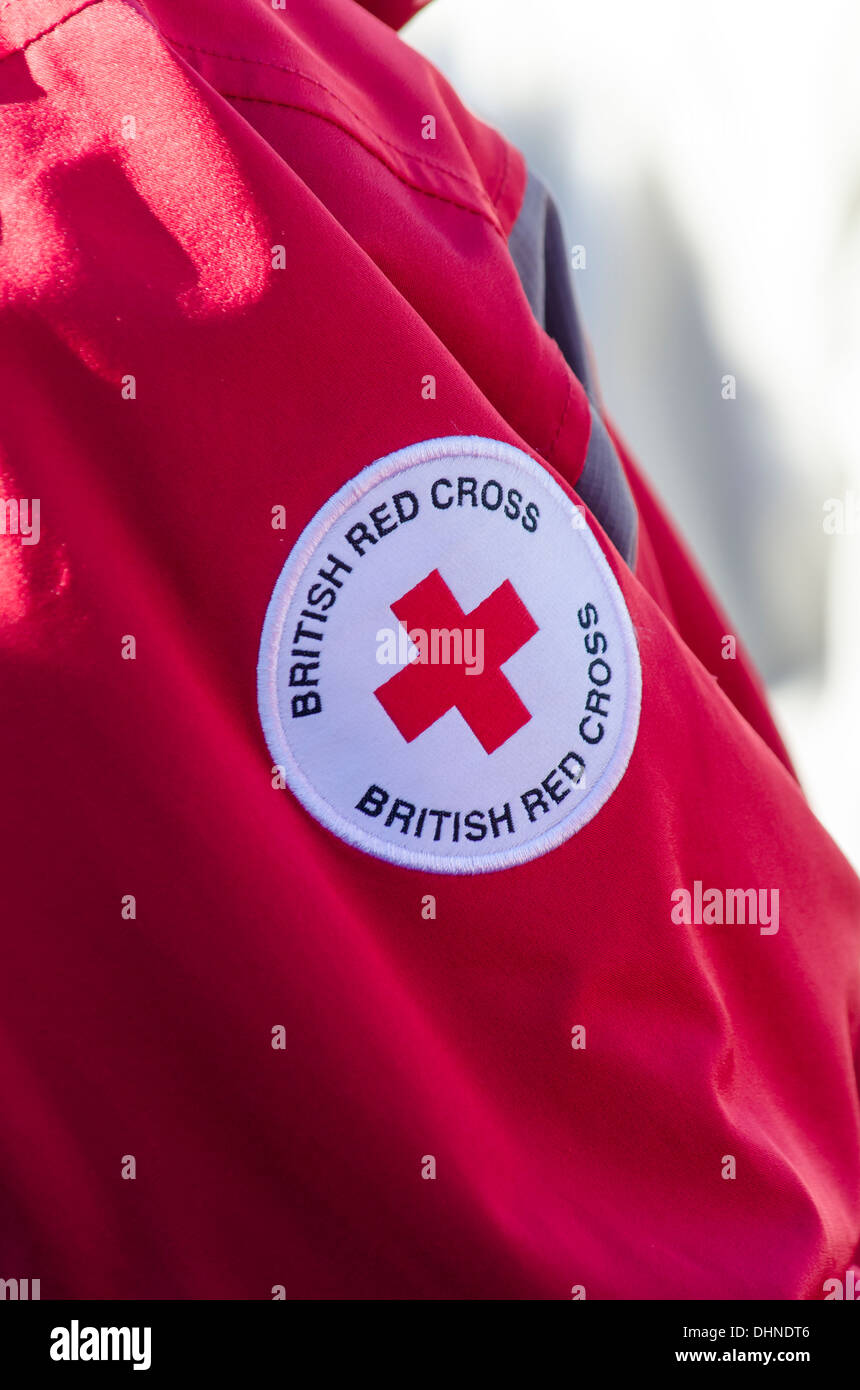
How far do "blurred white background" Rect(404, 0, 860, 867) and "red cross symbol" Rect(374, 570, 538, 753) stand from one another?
3.43 ft

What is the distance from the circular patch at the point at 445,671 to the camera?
396 mm

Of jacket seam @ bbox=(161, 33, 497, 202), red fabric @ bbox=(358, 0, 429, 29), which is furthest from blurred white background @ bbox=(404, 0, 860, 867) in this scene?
jacket seam @ bbox=(161, 33, 497, 202)

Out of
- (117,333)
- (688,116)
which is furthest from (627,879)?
(688,116)

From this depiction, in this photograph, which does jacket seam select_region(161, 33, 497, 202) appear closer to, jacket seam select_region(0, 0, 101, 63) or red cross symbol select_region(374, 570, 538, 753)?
jacket seam select_region(0, 0, 101, 63)

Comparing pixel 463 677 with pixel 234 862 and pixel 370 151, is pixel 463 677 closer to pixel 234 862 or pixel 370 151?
pixel 234 862

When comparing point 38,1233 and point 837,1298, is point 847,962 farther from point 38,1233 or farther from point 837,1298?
point 38,1233

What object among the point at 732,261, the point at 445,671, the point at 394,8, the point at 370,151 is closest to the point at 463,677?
the point at 445,671

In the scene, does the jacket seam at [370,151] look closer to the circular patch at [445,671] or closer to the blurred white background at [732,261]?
the circular patch at [445,671]

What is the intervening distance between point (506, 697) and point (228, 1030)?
0.48 ft

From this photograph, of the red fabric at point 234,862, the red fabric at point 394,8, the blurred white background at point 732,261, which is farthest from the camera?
the blurred white background at point 732,261

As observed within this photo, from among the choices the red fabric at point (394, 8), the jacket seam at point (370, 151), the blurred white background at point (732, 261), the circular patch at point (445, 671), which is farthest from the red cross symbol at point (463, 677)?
the blurred white background at point (732, 261)

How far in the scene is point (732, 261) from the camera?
1.41m

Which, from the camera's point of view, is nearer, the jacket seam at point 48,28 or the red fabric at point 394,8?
the jacket seam at point 48,28

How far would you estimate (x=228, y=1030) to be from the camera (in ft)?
1.27
